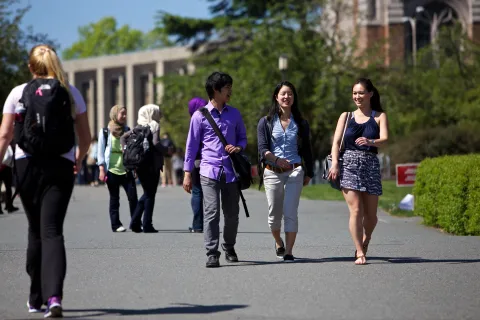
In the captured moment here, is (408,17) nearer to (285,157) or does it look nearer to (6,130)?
(285,157)

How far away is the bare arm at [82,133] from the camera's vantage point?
7.86m

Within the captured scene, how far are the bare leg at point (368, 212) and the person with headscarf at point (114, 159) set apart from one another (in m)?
5.17

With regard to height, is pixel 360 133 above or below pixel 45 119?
below

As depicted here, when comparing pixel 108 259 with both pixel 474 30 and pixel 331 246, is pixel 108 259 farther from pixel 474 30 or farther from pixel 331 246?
pixel 474 30

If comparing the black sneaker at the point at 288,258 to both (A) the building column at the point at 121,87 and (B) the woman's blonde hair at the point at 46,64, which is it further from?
(A) the building column at the point at 121,87

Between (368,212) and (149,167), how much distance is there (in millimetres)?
4877

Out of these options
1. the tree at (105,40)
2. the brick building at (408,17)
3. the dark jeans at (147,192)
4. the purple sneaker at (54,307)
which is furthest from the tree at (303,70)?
the tree at (105,40)

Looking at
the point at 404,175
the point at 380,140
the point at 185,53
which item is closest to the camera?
the point at 380,140

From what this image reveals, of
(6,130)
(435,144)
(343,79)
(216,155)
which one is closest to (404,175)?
(216,155)

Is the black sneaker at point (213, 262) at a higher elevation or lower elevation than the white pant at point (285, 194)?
lower

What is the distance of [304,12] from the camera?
48094mm

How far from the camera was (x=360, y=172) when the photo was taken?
10.9m

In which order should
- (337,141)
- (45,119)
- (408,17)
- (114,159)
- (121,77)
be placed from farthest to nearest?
(121,77) < (408,17) < (114,159) < (337,141) < (45,119)

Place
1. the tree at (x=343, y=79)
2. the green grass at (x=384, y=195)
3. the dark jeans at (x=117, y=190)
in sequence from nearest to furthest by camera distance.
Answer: the dark jeans at (x=117, y=190) < the green grass at (x=384, y=195) < the tree at (x=343, y=79)
